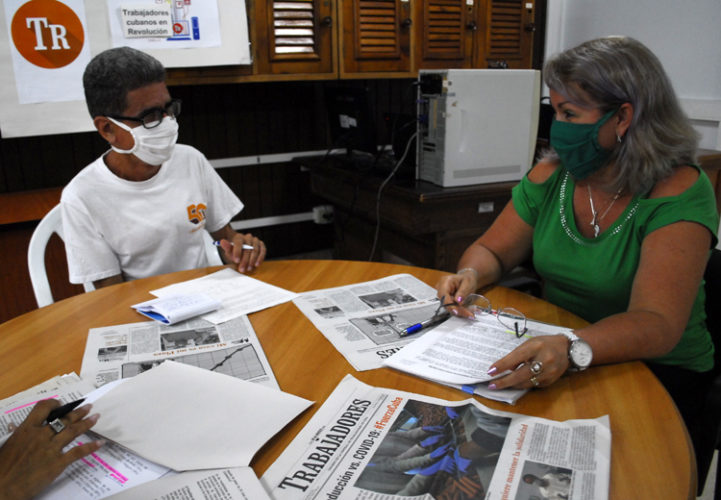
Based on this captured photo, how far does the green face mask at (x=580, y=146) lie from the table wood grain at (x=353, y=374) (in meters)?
0.32

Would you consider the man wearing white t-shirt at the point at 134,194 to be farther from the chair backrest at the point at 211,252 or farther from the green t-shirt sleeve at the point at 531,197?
the green t-shirt sleeve at the point at 531,197

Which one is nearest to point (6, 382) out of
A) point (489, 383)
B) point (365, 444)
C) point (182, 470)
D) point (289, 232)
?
point (182, 470)

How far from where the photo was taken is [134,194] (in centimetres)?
162

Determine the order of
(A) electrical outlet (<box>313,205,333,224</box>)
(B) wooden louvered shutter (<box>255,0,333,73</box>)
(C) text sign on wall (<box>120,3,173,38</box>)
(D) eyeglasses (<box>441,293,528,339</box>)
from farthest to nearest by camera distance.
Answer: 1. (A) electrical outlet (<box>313,205,333,224</box>)
2. (B) wooden louvered shutter (<box>255,0,333,73</box>)
3. (C) text sign on wall (<box>120,3,173,38</box>)
4. (D) eyeglasses (<box>441,293,528,339</box>)

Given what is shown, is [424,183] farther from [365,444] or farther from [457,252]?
[365,444]

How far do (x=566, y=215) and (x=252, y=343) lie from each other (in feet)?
2.56

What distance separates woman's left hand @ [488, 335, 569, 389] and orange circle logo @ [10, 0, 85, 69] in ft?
7.17

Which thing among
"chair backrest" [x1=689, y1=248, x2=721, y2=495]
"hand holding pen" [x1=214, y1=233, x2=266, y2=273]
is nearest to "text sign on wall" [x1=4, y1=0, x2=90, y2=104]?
"hand holding pen" [x1=214, y1=233, x2=266, y2=273]

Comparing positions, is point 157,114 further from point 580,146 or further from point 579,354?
point 579,354

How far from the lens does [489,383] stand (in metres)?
0.88

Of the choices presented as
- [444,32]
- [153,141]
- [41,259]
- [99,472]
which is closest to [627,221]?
[99,472]

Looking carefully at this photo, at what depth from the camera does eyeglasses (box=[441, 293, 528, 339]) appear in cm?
107

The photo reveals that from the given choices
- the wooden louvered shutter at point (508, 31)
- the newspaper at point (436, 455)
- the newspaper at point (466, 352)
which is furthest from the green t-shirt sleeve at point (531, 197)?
the wooden louvered shutter at point (508, 31)

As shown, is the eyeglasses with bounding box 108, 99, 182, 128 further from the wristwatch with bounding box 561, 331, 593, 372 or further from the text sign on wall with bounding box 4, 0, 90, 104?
the wristwatch with bounding box 561, 331, 593, 372
